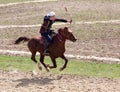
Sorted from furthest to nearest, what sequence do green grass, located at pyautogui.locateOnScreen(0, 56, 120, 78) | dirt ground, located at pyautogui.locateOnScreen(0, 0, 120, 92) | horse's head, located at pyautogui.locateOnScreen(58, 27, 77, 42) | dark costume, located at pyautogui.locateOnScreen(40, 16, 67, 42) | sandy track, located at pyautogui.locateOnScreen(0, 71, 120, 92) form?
green grass, located at pyautogui.locateOnScreen(0, 56, 120, 78) < dark costume, located at pyautogui.locateOnScreen(40, 16, 67, 42) < horse's head, located at pyautogui.locateOnScreen(58, 27, 77, 42) < dirt ground, located at pyautogui.locateOnScreen(0, 0, 120, 92) < sandy track, located at pyautogui.locateOnScreen(0, 71, 120, 92)

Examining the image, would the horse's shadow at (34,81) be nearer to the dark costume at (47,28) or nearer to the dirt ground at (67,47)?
the dirt ground at (67,47)

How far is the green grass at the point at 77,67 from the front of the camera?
1978 centimetres

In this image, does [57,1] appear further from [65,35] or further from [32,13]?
[65,35]

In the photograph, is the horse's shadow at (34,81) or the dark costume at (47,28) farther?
the dark costume at (47,28)

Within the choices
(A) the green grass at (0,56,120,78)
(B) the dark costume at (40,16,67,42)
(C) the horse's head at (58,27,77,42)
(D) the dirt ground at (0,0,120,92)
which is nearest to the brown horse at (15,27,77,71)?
(C) the horse's head at (58,27,77,42)

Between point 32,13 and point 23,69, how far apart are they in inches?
749

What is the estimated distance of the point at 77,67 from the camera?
21.2m

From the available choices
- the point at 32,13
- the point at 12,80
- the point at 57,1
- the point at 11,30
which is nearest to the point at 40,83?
the point at 12,80

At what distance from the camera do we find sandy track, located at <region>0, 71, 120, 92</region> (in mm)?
16609

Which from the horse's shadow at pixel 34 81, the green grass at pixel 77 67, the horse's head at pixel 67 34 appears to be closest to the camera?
the horse's shadow at pixel 34 81

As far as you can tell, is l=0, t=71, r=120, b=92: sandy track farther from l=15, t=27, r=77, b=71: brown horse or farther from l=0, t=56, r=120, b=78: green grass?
l=0, t=56, r=120, b=78: green grass

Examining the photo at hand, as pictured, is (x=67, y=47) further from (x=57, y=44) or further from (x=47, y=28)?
(x=57, y=44)

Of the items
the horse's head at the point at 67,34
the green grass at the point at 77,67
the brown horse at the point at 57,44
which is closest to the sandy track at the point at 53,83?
the brown horse at the point at 57,44

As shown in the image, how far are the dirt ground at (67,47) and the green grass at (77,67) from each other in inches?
47.0
